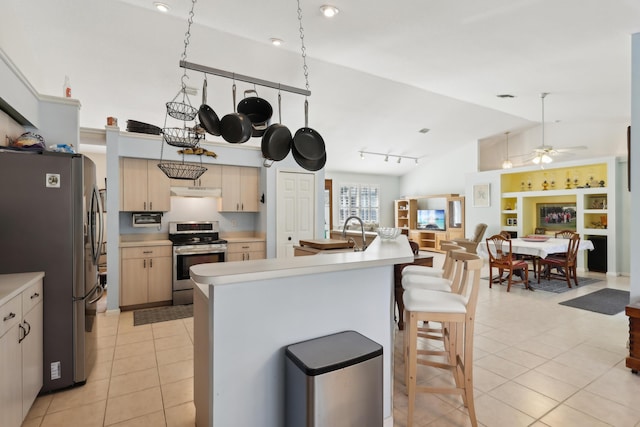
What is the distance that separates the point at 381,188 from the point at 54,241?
1026 centimetres

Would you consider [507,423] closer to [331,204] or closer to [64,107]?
[64,107]

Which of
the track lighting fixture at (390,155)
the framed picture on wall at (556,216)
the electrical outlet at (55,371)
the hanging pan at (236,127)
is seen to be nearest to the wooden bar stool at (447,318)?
the hanging pan at (236,127)

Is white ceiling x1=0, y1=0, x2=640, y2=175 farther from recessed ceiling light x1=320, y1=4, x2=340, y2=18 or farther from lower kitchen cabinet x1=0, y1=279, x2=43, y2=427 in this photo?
lower kitchen cabinet x1=0, y1=279, x2=43, y2=427

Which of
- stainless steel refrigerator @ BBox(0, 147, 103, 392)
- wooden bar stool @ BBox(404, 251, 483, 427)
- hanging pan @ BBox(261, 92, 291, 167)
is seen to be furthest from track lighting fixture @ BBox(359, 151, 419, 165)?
stainless steel refrigerator @ BBox(0, 147, 103, 392)

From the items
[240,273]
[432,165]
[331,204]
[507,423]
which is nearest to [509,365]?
[507,423]

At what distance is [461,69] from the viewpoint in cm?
448

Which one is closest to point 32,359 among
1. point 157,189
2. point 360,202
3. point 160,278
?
Result: point 160,278

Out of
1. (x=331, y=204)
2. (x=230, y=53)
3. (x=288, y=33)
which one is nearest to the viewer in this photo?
(x=288, y=33)

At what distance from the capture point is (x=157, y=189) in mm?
4789

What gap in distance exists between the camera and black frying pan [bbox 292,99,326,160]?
2250 millimetres

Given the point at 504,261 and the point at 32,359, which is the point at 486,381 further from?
the point at 504,261

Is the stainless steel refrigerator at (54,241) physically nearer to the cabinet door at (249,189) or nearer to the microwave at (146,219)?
the microwave at (146,219)

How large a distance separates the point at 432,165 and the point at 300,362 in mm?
10469

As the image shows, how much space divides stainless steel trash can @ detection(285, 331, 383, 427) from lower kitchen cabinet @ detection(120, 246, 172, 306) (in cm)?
362
